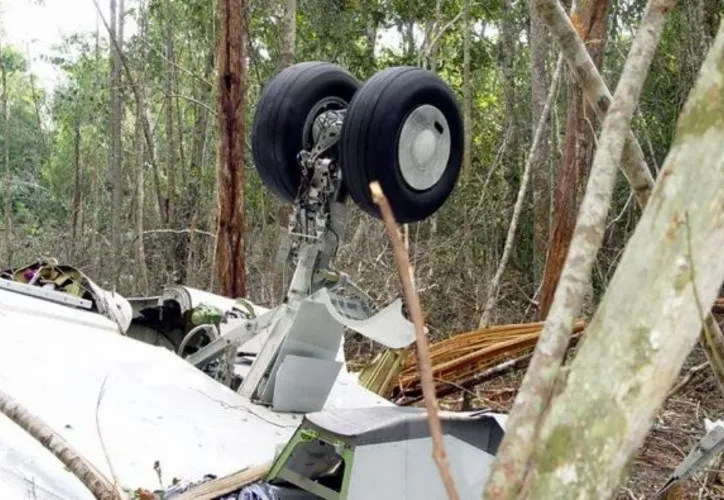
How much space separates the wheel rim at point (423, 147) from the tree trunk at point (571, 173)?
3498 mm

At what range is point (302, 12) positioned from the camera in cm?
1416

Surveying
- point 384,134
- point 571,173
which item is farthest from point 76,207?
point 384,134

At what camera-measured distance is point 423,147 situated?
4.21m

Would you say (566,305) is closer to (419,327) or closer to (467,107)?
(419,327)

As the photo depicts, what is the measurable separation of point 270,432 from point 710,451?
1750 millimetres

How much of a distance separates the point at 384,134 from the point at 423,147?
0.30 meters

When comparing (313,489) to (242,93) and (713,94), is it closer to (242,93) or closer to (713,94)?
(713,94)

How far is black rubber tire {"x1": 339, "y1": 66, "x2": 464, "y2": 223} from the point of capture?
4.00 m

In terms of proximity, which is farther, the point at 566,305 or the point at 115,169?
the point at 115,169

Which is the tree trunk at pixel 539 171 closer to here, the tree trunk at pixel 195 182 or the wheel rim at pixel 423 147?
the tree trunk at pixel 195 182

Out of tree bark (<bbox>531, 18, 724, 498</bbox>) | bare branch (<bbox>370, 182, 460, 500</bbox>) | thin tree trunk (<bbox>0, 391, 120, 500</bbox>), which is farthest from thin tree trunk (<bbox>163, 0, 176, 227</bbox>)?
bare branch (<bbox>370, 182, 460, 500</bbox>)

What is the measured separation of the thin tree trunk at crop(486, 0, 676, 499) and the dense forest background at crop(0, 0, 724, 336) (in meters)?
6.39

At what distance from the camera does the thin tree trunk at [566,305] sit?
976 millimetres

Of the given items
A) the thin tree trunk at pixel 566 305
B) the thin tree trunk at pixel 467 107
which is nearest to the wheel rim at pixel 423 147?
the thin tree trunk at pixel 566 305
